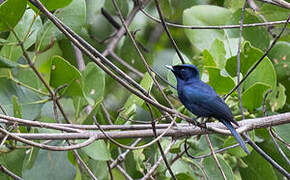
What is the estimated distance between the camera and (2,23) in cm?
281

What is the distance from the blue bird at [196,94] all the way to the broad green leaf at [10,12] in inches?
41.0

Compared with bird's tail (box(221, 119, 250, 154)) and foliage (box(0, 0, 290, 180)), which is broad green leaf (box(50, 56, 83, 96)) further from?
bird's tail (box(221, 119, 250, 154))

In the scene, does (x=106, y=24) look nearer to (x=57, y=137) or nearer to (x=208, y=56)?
(x=208, y=56)

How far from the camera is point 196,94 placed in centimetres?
347

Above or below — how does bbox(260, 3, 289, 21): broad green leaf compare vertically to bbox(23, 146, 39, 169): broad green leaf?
below

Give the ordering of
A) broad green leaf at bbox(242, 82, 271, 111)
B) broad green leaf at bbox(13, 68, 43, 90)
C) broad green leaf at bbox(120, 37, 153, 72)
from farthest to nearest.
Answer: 1. broad green leaf at bbox(120, 37, 153, 72)
2. broad green leaf at bbox(13, 68, 43, 90)
3. broad green leaf at bbox(242, 82, 271, 111)

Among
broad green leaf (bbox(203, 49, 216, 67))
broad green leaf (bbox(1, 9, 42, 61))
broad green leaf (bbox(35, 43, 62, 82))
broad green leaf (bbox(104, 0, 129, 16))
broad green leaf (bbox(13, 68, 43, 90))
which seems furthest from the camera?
broad green leaf (bbox(35, 43, 62, 82))

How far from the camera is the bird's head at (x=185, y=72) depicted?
339 cm

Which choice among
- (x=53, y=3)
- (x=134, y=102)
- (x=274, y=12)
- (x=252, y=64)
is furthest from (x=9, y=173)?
(x=274, y=12)

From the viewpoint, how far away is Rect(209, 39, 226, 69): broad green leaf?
350 centimetres

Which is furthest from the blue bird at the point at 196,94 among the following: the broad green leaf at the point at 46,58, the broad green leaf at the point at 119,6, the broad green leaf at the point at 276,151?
the broad green leaf at the point at 46,58

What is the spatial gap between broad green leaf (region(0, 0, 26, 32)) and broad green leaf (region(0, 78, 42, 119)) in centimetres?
54

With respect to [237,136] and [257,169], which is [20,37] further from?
[257,169]

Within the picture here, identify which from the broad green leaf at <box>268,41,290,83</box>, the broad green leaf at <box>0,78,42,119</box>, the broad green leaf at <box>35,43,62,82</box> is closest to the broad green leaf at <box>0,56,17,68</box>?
the broad green leaf at <box>0,78,42,119</box>
